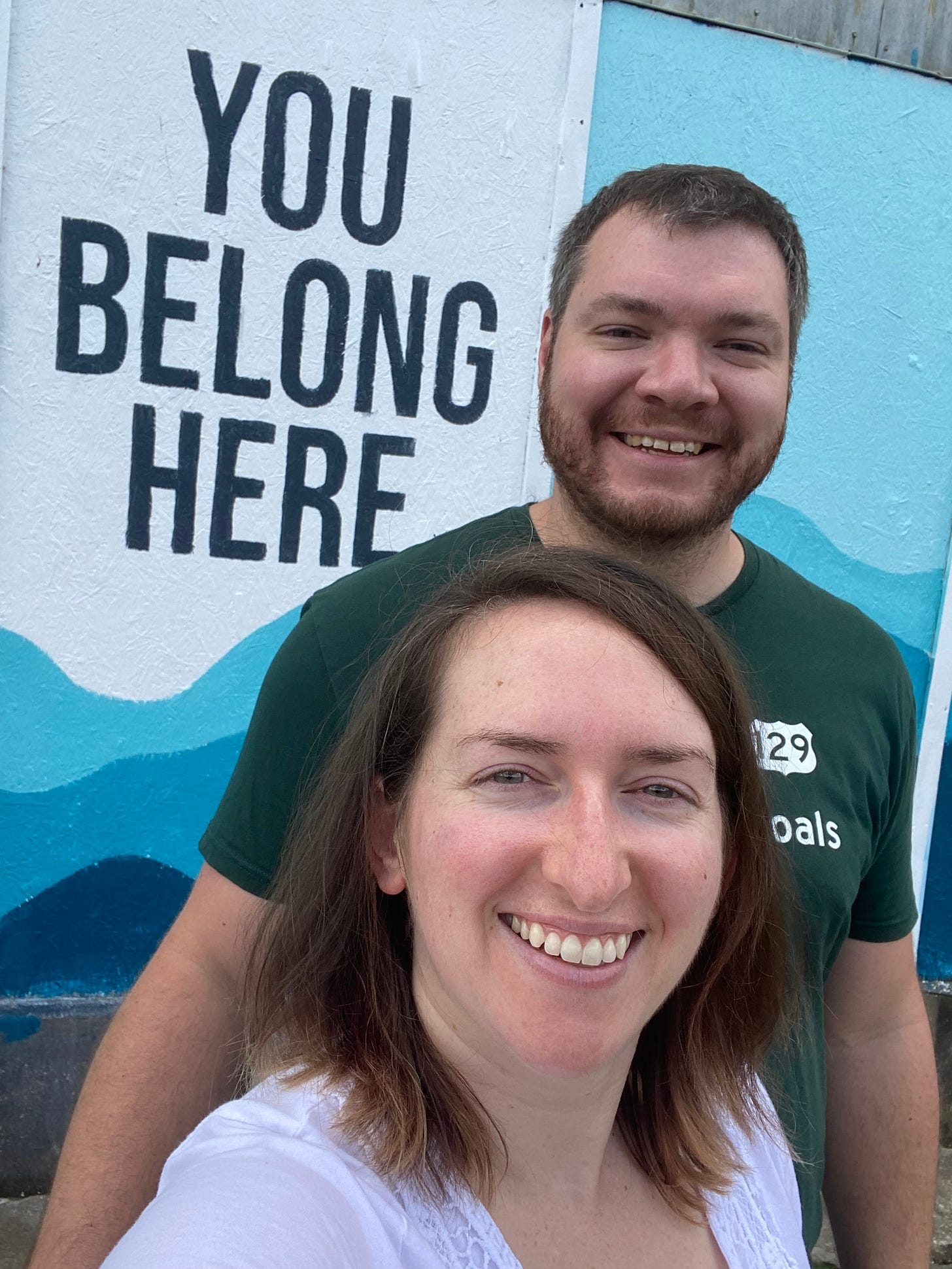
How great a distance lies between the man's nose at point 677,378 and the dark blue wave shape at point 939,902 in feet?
9.13

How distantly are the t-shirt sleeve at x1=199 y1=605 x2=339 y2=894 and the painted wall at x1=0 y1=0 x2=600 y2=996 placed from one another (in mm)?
1626

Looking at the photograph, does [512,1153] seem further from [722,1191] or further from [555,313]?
[555,313]

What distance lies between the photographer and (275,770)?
5.31 ft

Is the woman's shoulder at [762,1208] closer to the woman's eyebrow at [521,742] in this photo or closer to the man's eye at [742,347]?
the woman's eyebrow at [521,742]

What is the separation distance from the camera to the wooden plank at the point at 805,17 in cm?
336

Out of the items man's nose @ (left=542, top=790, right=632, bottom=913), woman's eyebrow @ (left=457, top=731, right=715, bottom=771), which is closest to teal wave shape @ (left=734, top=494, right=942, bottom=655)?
woman's eyebrow @ (left=457, top=731, right=715, bottom=771)

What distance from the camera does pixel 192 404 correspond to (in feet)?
10.1

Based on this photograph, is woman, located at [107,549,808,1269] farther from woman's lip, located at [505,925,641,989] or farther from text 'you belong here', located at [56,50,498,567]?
text 'you belong here', located at [56,50,498,567]

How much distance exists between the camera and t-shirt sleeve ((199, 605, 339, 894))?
1610 millimetres

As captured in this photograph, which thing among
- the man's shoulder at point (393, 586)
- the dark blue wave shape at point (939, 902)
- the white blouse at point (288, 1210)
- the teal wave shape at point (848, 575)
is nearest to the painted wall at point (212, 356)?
the teal wave shape at point (848, 575)

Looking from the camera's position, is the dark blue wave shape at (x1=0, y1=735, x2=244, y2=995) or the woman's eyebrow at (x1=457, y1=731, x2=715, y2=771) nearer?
the woman's eyebrow at (x1=457, y1=731, x2=715, y2=771)

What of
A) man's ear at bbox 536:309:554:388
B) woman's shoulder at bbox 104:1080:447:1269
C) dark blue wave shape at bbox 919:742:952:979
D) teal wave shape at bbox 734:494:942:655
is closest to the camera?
woman's shoulder at bbox 104:1080:447:1269

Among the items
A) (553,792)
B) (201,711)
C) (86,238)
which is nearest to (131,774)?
(201,711)

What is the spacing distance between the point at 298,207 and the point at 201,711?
1.38 meters
